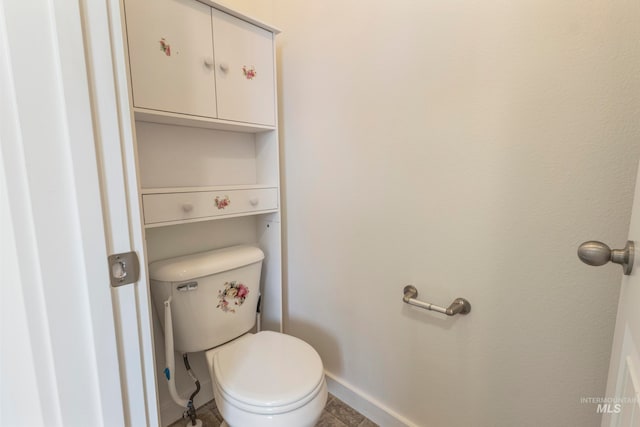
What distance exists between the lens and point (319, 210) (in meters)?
1.41

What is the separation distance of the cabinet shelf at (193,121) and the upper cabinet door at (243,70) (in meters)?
0.02

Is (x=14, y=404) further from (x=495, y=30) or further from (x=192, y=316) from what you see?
(x=495, y=30)

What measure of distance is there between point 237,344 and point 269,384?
283 mm

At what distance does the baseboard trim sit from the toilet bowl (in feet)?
1.42

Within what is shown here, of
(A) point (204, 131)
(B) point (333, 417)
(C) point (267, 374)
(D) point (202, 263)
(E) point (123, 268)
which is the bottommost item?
(B) point (333, 417)

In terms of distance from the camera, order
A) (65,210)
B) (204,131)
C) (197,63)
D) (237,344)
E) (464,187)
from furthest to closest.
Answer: (204,131), (237,344), (197,63), (464,187), (65,210)

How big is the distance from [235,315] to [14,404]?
0.86 metres

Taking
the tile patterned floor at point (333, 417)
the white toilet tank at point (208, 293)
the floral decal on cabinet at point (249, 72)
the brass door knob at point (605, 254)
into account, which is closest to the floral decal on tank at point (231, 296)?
the white toilet tank at point (208, 293)

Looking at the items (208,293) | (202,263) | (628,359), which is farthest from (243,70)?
(628,359)

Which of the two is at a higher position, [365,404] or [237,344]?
[237,344]

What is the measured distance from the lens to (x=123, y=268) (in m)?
0.53

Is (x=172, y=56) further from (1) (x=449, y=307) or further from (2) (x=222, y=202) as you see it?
(1) (x=449, y=307)

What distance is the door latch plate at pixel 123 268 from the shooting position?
1.72ft

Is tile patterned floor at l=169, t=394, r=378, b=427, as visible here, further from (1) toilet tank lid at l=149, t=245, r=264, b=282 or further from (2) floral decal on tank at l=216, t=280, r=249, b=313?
(1) toilet tank lid at l=149, t=245, r=264, b=282
